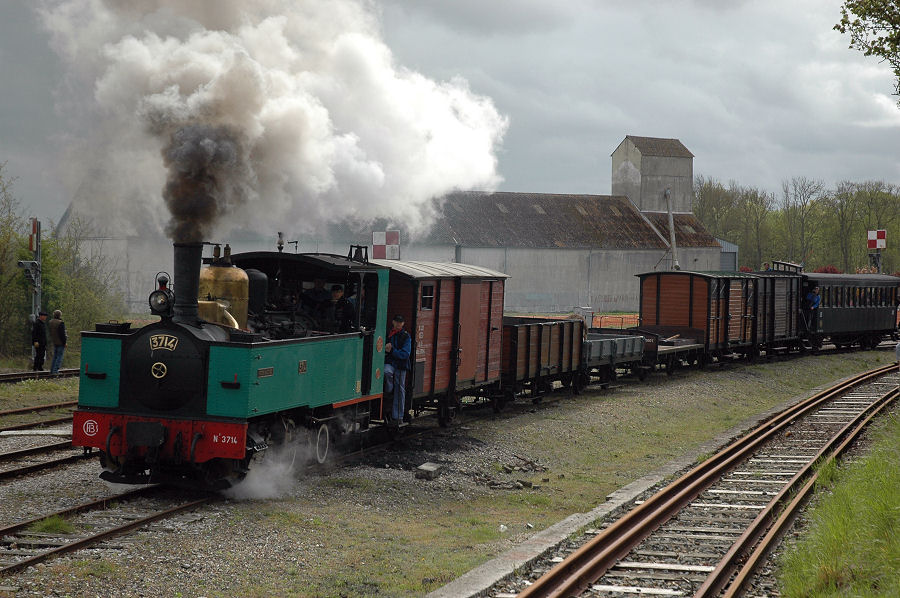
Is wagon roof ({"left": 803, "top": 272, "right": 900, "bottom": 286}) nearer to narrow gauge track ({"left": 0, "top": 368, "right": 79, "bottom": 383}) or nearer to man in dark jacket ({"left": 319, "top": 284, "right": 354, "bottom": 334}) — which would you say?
narrow gauge track ({"left": 0, "top": 368, "right": 79, "bottom": 383})

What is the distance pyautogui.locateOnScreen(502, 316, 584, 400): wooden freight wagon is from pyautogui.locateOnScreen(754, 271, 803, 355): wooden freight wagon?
1099cm

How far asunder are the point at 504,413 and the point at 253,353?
9021 mm

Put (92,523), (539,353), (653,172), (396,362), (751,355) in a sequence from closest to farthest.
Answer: (92,523) → (396,362) → (539,353) → (751,355) → (653,172)

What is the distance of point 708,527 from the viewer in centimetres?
975

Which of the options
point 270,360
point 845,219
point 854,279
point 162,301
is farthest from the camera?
point 845,219

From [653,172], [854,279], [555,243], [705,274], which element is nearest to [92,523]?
Result: [705,274]

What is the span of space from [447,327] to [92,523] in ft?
22.8

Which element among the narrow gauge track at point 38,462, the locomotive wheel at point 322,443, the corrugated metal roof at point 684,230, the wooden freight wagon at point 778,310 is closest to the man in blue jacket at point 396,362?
the locomotive wheel at point 322,443

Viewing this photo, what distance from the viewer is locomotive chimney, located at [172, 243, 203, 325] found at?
31.2 ft

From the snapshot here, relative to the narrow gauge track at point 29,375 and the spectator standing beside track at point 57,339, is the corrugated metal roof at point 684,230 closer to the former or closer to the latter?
the narrow gauge track at point 29,375

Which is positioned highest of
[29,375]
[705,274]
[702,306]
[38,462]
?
[705,274]

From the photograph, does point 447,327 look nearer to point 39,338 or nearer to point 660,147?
point 39,338

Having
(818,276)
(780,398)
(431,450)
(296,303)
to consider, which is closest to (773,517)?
(431,450)

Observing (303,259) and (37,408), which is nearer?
(303,259)
